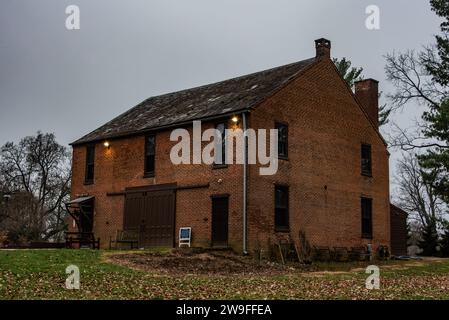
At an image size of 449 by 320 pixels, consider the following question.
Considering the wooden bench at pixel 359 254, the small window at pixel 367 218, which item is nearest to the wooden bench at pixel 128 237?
the wooden bench at pixel 359 254

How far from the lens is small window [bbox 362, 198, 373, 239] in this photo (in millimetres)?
30359

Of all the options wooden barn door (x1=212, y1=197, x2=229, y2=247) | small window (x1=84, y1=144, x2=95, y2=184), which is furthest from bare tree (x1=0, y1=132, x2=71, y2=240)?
wooden barn door (x1=212, y1=197, x2=229, y2=247)

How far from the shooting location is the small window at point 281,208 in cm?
2538

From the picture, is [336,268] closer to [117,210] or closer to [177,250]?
[177,250]

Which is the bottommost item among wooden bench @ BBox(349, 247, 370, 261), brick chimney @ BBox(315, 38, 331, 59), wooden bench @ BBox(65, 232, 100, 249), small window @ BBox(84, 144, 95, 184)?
wooden bench @ BBox(349, 247, 370, 261)

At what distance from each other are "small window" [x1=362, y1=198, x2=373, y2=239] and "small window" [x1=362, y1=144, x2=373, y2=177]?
1.48 m

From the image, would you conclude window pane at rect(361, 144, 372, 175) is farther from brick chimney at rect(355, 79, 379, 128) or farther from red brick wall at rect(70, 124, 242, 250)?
red brick wall at rect(70, 124, 242, 250)

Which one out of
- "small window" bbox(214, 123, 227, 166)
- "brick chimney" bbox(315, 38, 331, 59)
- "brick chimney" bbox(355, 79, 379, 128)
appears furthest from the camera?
"brick chimney" bbox(355, 79, 379, 128)

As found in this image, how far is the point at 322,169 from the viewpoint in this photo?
92.1 feet

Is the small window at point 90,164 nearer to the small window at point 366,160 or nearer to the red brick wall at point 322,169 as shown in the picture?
the red brick wall at point 322,169

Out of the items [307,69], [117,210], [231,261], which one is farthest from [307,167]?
[117,210]

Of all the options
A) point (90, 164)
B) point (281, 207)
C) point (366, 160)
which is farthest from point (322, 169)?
point (90, 164)

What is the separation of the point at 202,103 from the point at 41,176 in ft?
97.3

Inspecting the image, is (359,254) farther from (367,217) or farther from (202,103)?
(202,103)
